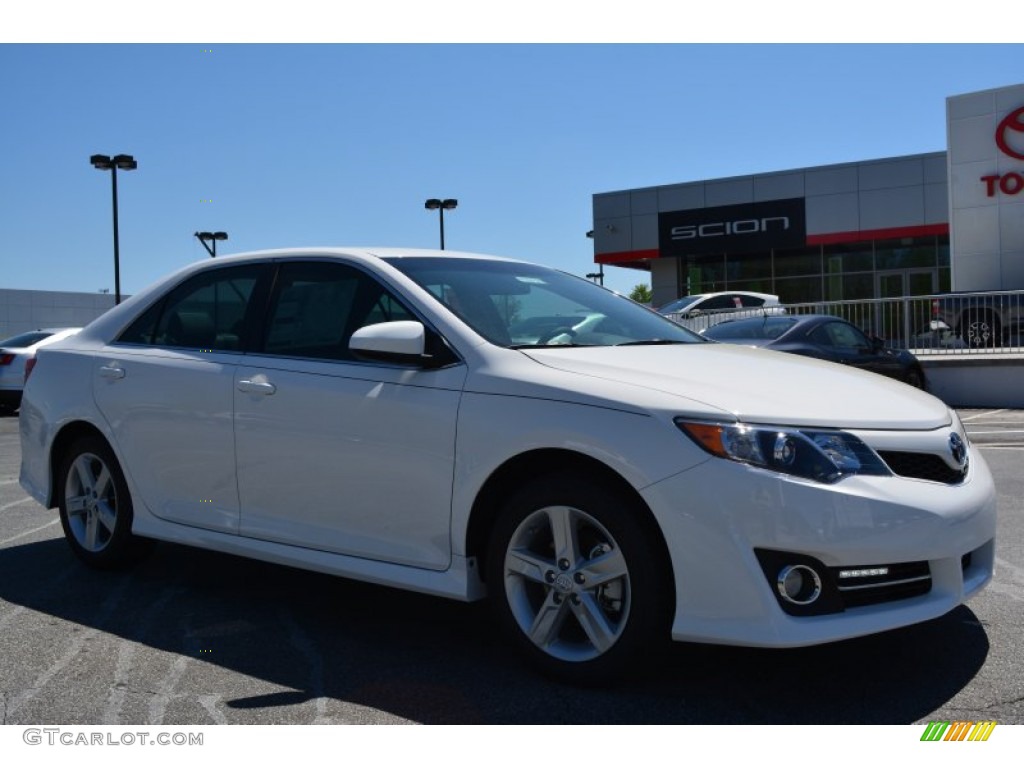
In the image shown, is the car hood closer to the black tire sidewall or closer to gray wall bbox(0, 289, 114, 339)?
the black tire sidewall

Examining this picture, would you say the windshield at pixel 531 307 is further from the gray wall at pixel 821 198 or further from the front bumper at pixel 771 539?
the gray wall at pixel 821 198

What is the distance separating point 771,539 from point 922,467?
2.21ft

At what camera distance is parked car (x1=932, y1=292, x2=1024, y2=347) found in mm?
15906

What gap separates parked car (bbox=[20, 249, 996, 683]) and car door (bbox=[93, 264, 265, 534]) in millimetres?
14

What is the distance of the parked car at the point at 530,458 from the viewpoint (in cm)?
329

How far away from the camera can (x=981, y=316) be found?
16.2 metres

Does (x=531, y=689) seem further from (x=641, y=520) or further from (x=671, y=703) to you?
(x=641, y=520)

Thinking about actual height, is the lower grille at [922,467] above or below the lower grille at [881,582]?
above

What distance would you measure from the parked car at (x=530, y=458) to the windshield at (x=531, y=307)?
0.02 m

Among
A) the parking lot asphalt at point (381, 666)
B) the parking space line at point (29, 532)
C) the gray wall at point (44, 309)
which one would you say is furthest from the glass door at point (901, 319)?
the gray wall at point (44, 309)

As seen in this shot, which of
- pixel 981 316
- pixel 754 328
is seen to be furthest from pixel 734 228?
pixel 754 328

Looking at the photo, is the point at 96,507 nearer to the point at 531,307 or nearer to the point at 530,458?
the point at 531,307
